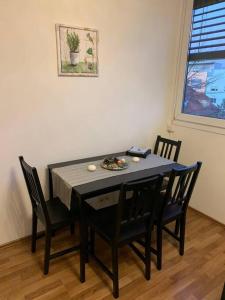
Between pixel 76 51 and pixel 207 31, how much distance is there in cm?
148

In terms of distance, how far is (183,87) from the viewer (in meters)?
2.92

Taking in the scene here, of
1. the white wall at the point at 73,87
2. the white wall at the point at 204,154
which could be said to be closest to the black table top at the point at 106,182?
the white wall at the point at 73,87

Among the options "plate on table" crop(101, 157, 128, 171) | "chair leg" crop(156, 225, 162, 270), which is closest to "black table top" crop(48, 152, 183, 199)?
"plate on table" crop(101, 157, 128, 171)

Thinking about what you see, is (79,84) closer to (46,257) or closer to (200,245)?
(46,257)

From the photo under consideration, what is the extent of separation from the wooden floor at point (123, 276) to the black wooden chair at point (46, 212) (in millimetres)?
137

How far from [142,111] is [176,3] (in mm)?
1280

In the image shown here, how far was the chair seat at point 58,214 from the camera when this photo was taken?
6.10ft

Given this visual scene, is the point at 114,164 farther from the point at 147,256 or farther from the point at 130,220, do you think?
the point at 147,256

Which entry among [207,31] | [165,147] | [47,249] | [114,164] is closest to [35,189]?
[47,249]

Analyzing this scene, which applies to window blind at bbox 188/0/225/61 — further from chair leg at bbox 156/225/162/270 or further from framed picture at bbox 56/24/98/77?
chair leg at bbox 156/225/162/270

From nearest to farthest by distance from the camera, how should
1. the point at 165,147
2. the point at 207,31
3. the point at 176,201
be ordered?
1. the point at 176,201
2. the point at 207,31
3. the point at 165,147

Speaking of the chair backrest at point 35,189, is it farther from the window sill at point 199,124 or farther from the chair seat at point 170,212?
the window sill at point 199,124

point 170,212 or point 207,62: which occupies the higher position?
point 207,62

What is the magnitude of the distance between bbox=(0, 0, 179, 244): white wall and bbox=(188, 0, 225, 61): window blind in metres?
0.25
